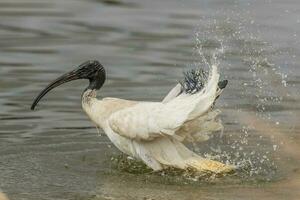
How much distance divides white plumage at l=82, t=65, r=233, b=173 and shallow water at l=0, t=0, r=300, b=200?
0.19 metres

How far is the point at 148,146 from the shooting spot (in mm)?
9867

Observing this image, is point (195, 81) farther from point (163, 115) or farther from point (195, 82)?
point (163, 115)

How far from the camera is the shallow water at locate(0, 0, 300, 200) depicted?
9602mm

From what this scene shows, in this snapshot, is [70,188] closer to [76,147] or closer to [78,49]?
[76,147]

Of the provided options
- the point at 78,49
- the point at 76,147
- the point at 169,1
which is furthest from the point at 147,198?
the point at 169,1

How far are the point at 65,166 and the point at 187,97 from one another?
141cm

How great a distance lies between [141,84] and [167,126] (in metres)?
4.40

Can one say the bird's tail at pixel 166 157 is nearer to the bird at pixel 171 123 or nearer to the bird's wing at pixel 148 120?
the bird at pixel 171 123

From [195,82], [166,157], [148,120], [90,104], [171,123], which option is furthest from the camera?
[90,104]

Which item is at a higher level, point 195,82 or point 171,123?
point 195,82

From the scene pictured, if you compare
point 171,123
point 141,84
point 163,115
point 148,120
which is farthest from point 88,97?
point 141,84

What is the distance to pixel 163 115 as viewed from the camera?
376 inches

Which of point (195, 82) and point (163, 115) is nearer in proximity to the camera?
point (163, 115)

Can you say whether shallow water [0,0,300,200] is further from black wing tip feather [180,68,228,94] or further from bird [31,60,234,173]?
black wing tip feather [180,68,228,94]
